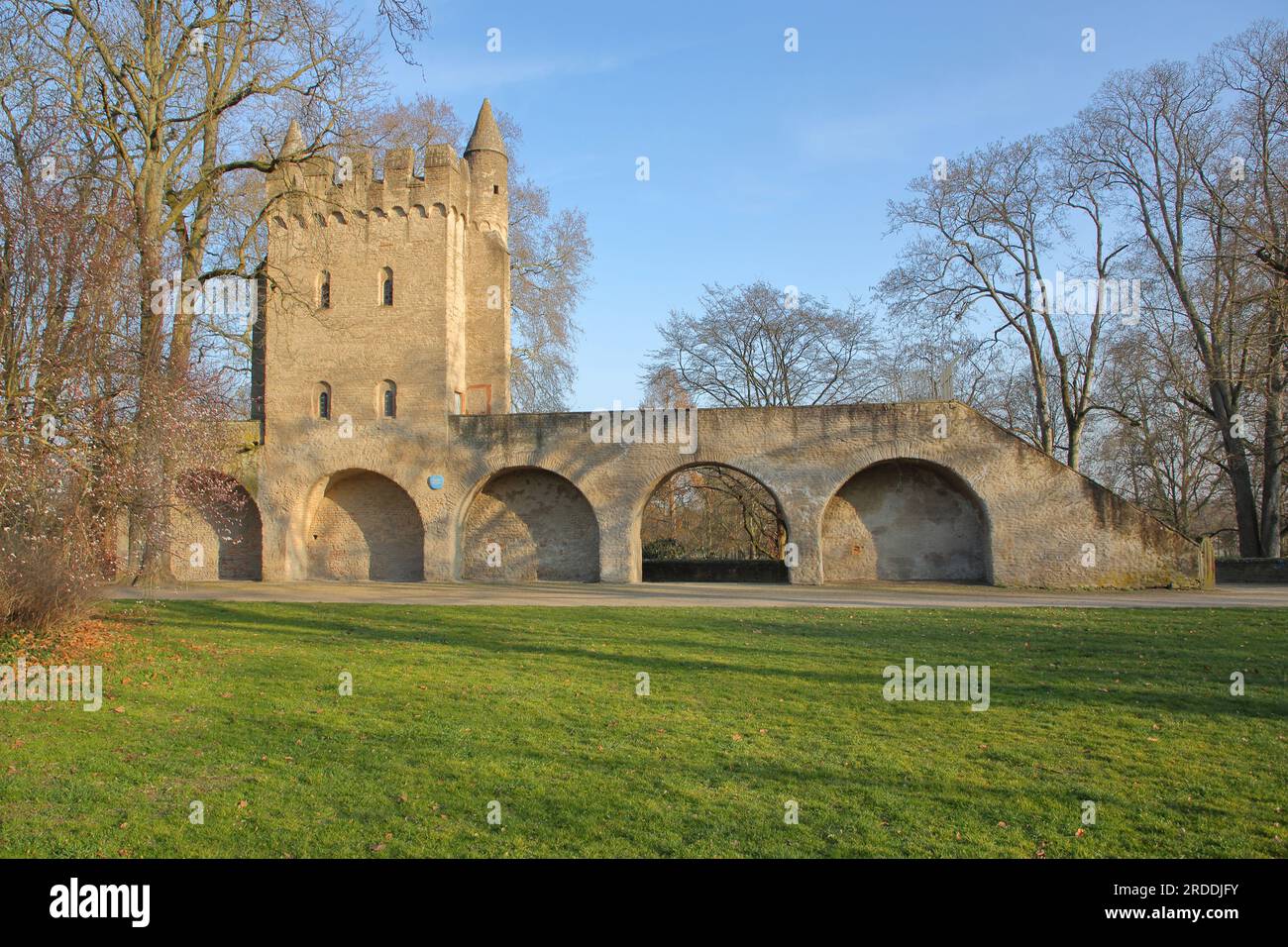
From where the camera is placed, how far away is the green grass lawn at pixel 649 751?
548 cm

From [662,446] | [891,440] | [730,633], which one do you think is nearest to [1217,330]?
[891,440]

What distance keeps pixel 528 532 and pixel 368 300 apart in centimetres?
791

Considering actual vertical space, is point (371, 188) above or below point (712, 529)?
above

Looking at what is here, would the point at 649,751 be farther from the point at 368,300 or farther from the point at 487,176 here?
the point at 487,176

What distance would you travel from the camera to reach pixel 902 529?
78.2ft

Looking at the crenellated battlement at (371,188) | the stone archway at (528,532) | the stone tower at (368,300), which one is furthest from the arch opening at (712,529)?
the crenellated battlement at (371,188)

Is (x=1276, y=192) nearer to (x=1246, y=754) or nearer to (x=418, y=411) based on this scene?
(x=1246, y=754)

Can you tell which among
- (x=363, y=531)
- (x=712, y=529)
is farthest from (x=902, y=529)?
(x=712, y=529)

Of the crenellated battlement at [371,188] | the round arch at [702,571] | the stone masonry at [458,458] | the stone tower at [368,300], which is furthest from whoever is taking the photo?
the crenellated battlement at [371,188]

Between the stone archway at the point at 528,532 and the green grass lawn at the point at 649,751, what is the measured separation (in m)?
12.0

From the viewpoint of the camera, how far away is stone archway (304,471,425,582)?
83.3ft

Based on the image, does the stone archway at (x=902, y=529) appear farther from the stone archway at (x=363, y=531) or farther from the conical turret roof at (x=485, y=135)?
the conical turret roof at (x=485, y=135)

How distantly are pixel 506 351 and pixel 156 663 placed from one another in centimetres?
1791

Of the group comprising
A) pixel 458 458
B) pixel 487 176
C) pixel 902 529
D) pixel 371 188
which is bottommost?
pixel 902 529
